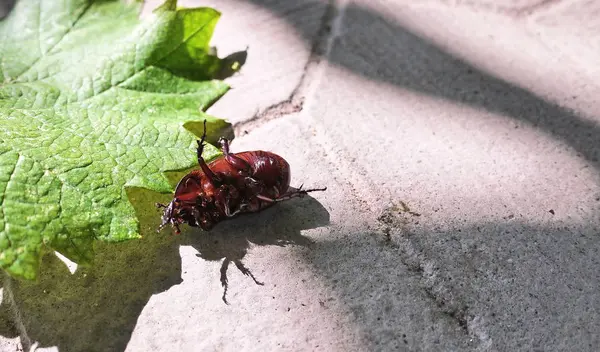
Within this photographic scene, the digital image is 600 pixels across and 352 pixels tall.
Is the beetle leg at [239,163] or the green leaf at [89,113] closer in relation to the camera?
the green leaf at [89,113]

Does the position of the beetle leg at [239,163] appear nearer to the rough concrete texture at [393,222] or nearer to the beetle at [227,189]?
the beetle at [227,189]

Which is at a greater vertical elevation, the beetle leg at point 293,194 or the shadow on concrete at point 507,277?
the shadow on concrete at point 507,277

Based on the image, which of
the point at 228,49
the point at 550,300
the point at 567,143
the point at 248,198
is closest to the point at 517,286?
the point at 550,300

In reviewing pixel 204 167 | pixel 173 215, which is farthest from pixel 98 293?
pixel 204 167

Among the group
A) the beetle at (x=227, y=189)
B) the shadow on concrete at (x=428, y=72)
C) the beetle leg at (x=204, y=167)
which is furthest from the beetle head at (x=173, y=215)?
the shadow on concrete at (x=428, y=72)

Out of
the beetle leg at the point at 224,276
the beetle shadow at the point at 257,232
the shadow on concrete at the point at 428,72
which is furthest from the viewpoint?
the shadow on concrete at the point at 428,72

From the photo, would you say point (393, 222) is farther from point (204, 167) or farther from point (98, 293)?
point (98, 293)

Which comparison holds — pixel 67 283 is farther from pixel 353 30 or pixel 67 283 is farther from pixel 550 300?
pixel 353 30
